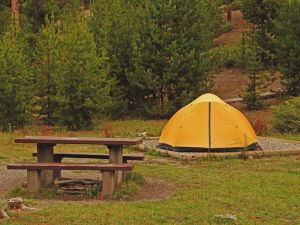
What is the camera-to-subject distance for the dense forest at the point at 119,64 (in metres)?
25.0

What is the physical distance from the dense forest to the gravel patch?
259 inches

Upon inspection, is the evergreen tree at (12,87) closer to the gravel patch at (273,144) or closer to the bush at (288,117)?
the gravel patch at (273,144)

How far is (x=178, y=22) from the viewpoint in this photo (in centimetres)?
2941

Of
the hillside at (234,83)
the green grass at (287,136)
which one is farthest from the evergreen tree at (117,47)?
the green grass at (287,136)

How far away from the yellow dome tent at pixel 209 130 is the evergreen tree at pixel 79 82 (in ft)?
28.1

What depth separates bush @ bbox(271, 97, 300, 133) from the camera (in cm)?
2186

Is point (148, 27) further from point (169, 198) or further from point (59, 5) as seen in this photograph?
point (169, 198)

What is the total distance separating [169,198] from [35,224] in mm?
2888

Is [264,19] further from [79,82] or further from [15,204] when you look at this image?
[15,204]

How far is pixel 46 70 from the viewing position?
27703 mm

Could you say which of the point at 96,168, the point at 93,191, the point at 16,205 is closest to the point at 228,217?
the point at 96,168

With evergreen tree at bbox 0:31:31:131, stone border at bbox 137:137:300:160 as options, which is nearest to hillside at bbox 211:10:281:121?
evergreen tree at bbox 0:31:31:131

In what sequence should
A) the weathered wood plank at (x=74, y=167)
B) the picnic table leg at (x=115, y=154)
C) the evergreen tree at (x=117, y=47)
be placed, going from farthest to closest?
the evergreen tree at (x=117, y=47), the picnic table leg at (x=115, y=154), the weathered wood plank at (x=74, y=167)

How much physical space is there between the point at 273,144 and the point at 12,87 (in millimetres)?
11520
